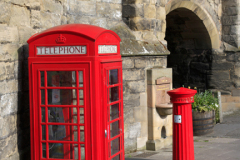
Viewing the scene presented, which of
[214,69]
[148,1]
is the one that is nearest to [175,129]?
[148,1]

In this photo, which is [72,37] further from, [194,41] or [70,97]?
[194,41]

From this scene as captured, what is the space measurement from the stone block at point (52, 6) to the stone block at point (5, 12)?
88cm

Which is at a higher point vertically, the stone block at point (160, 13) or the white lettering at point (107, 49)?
the stone block at point (160, 13)

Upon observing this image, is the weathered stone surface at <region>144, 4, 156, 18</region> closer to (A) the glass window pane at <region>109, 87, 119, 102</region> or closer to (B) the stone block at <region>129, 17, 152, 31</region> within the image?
(B) the stone block at <region>129, 17, 152, 31</region>

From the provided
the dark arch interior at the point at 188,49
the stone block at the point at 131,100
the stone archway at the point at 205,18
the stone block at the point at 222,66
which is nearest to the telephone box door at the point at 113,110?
the stone block at the point at 131,100

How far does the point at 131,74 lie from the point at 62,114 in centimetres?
236

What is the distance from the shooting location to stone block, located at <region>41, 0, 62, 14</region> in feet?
16.4

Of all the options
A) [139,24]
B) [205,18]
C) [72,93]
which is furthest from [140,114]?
[205,18]

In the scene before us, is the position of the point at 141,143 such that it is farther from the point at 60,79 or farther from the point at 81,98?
the point at 60,79

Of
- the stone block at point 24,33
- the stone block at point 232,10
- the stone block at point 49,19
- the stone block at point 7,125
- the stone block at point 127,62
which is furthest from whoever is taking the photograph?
the stone block at point 232,10

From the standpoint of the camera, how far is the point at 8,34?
4.11 metres

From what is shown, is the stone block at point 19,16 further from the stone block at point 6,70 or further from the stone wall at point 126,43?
the stone block at point 6,70

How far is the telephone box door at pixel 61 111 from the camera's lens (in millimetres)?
3855

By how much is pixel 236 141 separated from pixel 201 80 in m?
4.06
